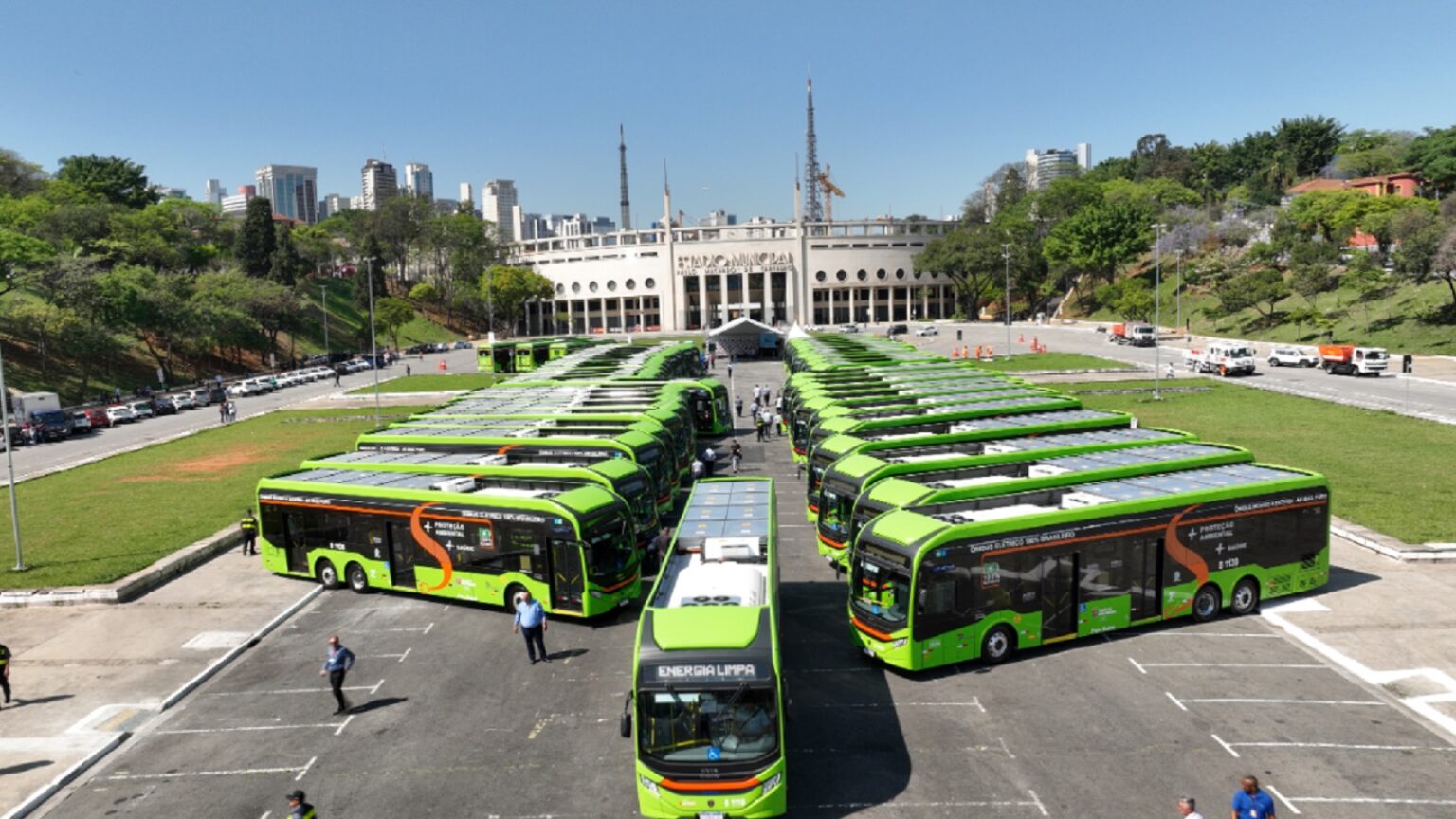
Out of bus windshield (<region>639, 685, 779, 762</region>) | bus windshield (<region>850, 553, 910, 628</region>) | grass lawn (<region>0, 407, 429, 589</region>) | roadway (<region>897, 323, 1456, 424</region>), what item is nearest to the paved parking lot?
bus windshield (<region>850, 553, 910, 628</region>)

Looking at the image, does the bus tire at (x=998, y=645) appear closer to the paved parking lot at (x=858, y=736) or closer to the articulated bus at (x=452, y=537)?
the paved parking lot at (x=858, y=736)

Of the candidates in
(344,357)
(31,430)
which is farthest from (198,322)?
(31,430)

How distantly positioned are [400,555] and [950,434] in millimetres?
15792

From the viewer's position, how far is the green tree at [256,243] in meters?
109

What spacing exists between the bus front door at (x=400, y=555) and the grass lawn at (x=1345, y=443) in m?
25.7

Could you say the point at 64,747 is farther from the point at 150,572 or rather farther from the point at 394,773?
the point at 150,572

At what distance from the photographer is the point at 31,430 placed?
174 ft

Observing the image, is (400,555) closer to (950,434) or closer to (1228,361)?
(950,434)

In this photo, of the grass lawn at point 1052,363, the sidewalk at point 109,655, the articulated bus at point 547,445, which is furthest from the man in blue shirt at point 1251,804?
the grass lawn at point 1052,363

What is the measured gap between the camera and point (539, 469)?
24266mm

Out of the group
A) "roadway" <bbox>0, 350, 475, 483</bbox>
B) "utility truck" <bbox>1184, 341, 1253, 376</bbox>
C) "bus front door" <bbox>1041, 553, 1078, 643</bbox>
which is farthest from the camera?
"utility truck" <bbox>1184, 341, 1253, 376</bbox>

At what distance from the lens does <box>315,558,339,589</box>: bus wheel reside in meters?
24.3

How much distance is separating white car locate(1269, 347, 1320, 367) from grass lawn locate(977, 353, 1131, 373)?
9686 millimetres

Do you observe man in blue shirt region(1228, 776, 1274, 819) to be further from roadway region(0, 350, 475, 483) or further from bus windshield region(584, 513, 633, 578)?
roadway region(0, 350, 475, 483)
